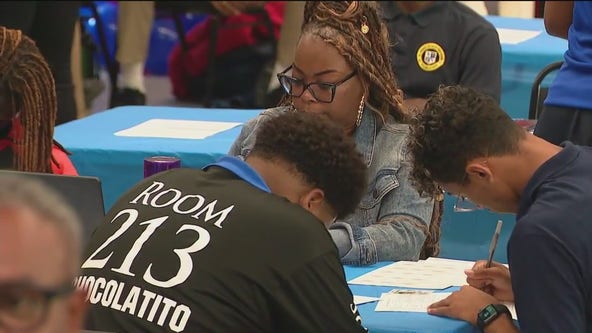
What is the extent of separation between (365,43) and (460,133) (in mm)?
839

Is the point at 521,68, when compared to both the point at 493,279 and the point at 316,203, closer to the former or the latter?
the point at 493,279

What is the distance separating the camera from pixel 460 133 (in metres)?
2.33

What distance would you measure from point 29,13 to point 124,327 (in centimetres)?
260

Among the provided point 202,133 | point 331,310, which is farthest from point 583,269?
point 202,133

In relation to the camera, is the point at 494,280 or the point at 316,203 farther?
the point at 494,280

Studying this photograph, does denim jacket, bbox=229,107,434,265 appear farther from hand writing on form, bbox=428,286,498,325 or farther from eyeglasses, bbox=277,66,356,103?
hand writing on form, bbox=428,286,498,325

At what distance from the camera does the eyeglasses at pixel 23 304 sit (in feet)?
4.05

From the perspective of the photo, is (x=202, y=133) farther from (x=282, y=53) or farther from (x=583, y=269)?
(x=282, y=53)

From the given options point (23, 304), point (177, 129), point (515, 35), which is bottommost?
point (515, 35)

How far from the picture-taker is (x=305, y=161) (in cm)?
225

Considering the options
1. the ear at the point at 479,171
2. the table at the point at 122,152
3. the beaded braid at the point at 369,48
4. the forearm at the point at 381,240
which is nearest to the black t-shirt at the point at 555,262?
the ear at the point at 479,171

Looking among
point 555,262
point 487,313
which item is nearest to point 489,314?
point 487,313

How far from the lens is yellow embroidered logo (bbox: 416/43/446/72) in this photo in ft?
14.0

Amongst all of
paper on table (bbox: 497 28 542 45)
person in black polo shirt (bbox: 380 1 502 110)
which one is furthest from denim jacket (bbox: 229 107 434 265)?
paper on table (bbox: 497 28 542 45)
